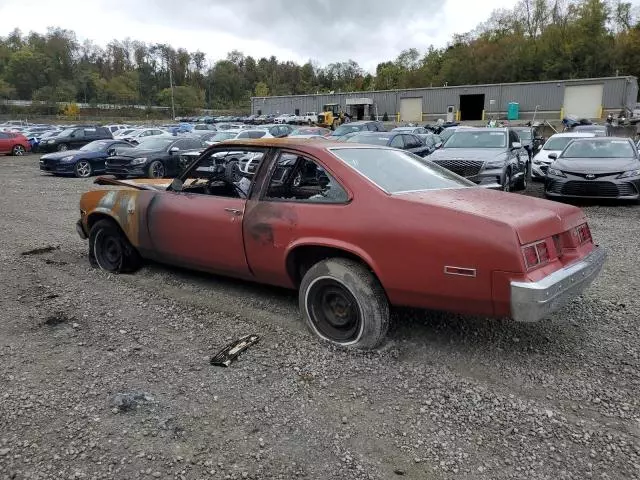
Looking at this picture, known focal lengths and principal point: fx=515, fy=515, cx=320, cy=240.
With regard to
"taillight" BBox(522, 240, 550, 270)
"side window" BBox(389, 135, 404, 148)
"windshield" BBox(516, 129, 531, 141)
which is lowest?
"taillight" BBox(522, 240, 550, 270)

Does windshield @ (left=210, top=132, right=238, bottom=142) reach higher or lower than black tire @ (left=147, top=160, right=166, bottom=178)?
higher

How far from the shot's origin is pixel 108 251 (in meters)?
5.84

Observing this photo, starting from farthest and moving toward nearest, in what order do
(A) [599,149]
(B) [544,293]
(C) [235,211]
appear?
1. (A) [599,149]
2. (C) [235,211]
3. (B) [544,293]

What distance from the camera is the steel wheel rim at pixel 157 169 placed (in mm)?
16047

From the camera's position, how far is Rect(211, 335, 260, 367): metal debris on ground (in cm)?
367

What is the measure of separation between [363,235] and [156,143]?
14962mm

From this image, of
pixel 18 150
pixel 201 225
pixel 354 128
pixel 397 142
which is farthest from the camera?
pixel 18 150

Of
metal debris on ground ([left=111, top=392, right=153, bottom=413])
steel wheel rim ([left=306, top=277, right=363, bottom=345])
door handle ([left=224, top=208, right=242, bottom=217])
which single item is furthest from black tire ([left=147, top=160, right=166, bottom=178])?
metal debris on ground ([left=111, top=392, right=153, bottom=413])

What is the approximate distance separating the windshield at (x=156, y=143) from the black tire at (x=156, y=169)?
712mm

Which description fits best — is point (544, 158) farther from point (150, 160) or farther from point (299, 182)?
point (150, 160)

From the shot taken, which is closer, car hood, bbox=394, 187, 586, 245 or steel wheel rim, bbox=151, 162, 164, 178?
car hood, bbox=394, 187, 586, 245

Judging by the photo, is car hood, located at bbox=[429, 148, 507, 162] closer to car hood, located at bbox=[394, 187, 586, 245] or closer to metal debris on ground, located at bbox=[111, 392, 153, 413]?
car hood, located at bbox=[394, 187, 586, 245]

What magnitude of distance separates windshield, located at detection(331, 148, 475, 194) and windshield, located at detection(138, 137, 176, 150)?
13514mm

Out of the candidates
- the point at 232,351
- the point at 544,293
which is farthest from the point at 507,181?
the point at 232,351
